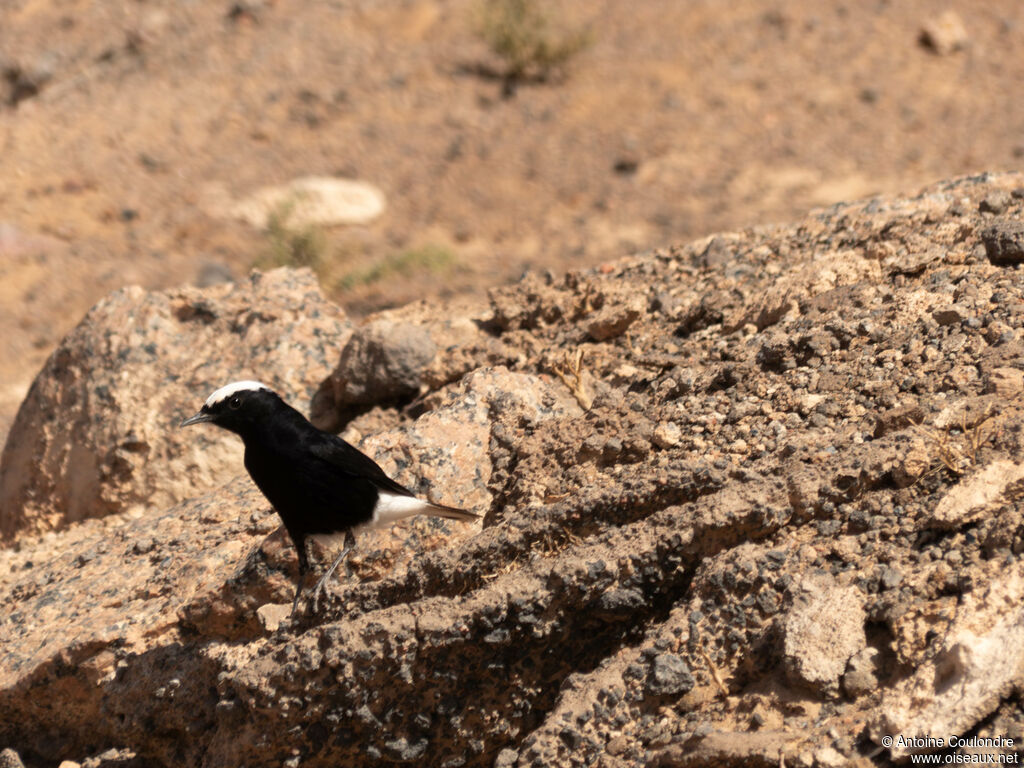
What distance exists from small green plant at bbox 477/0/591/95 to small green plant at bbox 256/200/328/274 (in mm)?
3553

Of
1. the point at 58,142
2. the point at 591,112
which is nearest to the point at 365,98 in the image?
the point at 591,112

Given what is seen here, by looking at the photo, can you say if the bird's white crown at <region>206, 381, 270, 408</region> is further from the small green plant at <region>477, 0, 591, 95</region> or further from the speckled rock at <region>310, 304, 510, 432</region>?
the small green plant at <region>477, 0, 591, 95</region>

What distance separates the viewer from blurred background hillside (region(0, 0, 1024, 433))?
32.0ft

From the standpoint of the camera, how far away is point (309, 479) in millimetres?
3531

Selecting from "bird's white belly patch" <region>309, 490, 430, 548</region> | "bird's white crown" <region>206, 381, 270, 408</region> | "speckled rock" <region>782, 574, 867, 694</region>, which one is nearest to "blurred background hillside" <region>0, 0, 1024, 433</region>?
"bird's white crown" <region>206, 381, 270, 408</region>

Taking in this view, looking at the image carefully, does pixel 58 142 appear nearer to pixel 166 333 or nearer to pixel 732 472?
pixel 166 333

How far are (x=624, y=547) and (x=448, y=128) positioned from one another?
29.6ft

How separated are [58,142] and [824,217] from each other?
9.31 meters

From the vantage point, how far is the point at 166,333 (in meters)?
5.07

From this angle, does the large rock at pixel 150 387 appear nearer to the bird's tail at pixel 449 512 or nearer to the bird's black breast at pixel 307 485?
the bird's black breast at pixel 307 485

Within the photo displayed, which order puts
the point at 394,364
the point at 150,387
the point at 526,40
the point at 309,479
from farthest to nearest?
the point at 526,40
the point at 150,387
the point at 394,364
the point at 309,479

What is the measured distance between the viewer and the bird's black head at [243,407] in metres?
3.67

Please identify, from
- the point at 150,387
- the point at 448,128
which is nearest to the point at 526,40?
the point at 448,128

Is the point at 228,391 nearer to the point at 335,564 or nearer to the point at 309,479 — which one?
the point at 309,479
